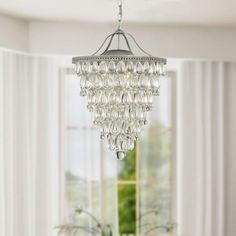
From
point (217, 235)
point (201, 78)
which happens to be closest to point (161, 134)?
point (201, 78)

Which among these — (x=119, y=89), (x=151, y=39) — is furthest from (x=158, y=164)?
(x=119, y=89)

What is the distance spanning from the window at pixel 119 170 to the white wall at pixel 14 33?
69 cm

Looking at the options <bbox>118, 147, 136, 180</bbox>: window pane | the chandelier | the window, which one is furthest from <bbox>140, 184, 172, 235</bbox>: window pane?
the chandelier

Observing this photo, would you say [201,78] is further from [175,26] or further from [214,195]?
[214,195]

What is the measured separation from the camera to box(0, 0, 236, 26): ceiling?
11.8ft

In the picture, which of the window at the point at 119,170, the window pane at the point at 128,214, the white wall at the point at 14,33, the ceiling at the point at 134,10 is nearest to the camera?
the ceiling at the point at 134,10

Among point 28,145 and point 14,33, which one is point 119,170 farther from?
point 14,33

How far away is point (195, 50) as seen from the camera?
452cm

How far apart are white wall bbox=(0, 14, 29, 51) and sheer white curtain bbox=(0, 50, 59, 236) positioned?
0.12m

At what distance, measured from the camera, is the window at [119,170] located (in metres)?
4.85

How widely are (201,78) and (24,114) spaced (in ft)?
5.41

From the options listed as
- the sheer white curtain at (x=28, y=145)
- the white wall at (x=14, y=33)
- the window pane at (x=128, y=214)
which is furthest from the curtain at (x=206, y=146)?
the white wall at (x=14, y=33)

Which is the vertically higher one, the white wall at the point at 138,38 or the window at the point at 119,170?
the white wall at the point at 138,38

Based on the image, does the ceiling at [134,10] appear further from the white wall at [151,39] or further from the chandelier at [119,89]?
the chandelier at [119,89]
